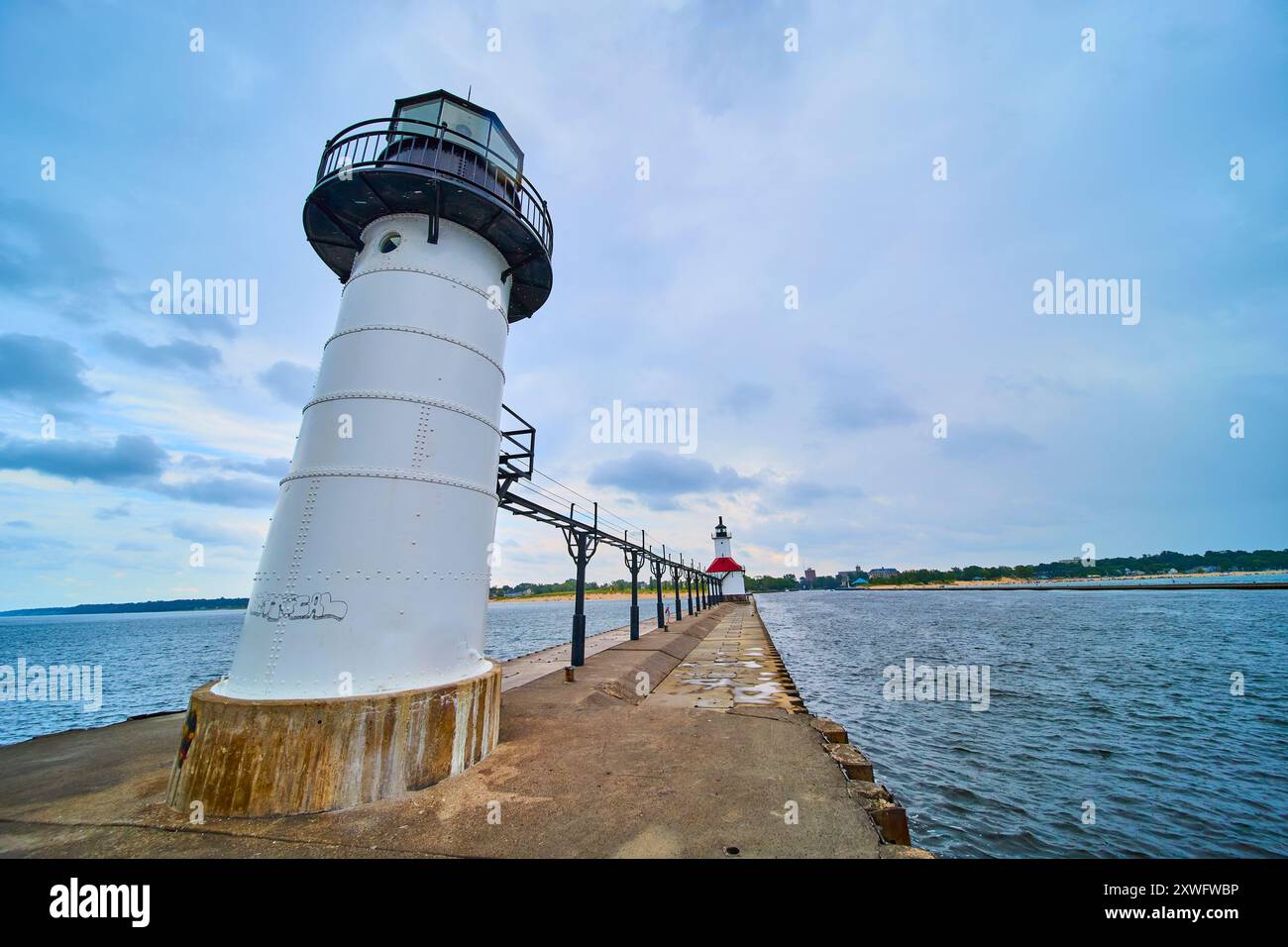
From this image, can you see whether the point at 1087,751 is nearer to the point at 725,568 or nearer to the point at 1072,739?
the point at 1072,739

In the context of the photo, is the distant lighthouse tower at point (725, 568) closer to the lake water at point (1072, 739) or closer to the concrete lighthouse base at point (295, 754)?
the lake water at point (1072, 739)

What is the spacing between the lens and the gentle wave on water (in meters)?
8.63

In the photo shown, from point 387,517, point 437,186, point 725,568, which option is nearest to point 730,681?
point 387,517

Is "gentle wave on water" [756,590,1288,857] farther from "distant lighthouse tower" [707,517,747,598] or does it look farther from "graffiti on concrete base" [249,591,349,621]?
"distant lighthouse tower" [707,517,747,598]

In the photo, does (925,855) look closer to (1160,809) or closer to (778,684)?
(1160,809)

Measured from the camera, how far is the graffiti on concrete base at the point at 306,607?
6512 mm

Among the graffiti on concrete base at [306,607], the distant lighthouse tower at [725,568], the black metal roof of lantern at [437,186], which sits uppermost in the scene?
the black metal roof of lantern at [437,186]

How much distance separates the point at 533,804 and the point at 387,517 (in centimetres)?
422

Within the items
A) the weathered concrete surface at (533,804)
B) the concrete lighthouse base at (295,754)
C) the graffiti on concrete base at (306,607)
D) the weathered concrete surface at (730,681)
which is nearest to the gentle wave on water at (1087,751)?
the weathered concrete surface at (730,681)

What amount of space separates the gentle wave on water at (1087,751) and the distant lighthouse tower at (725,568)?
44519mm

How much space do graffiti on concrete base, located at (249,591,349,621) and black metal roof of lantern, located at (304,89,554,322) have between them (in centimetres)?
582

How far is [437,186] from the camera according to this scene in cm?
783
